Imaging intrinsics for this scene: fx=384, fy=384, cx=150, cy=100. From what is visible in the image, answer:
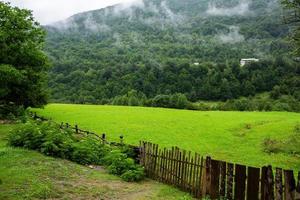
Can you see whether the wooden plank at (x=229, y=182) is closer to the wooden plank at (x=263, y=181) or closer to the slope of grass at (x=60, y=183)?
the wooden plank at (x=263, y=181)

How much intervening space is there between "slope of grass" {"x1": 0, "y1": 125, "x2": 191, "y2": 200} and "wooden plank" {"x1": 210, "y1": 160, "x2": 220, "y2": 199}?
50.1 inches

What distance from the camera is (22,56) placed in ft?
141

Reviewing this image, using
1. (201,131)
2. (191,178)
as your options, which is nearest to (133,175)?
(191,178)

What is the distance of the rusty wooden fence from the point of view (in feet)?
42.4

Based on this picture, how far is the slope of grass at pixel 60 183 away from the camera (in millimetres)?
15170

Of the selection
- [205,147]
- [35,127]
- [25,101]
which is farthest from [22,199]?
[25,101]

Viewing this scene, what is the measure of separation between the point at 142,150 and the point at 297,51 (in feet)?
50.6

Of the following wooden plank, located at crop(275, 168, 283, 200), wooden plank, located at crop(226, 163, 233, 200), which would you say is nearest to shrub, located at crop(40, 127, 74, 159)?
wooden plank, located at crop(226, 163, 233, 200)

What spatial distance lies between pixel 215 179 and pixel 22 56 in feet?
108

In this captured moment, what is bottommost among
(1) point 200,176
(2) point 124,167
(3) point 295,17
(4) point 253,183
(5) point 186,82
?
(5) point 186,82

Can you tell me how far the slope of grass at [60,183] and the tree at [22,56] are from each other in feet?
65.4

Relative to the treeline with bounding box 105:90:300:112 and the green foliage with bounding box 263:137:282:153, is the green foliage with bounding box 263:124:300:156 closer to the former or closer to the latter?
the green foliage with bounding box 263:137:282:153

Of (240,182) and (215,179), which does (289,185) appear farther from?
(215,179)

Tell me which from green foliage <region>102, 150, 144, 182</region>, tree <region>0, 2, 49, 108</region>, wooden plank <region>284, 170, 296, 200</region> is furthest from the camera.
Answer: tree <region>0, 2, 49, 108</region>
